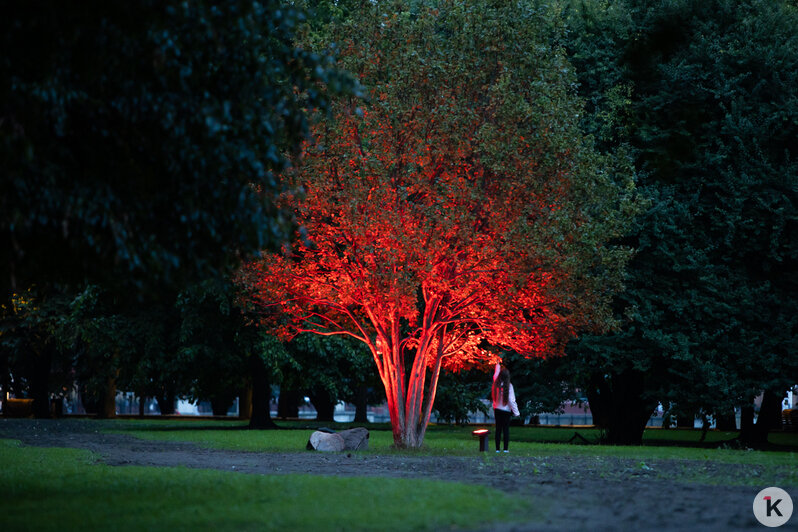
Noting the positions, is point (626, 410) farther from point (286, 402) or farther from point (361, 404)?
point (286, 402)

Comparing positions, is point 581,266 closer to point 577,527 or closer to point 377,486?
point 377,486

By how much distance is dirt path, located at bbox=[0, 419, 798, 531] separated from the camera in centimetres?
1027

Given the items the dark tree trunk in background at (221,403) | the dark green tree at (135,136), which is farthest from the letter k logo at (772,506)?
the dark tree trunk in background at (221,403)

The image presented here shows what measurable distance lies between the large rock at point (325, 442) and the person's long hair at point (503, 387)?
3.85 m

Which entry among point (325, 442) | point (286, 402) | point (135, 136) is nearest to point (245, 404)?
point (286, 402)

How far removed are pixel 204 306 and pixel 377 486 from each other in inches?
956

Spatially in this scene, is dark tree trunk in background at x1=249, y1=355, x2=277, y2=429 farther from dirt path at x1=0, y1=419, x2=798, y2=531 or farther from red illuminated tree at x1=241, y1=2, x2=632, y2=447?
red illuminated tree at x1=241, y1=2, x2=632, y2=447

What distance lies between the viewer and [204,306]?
119 ft

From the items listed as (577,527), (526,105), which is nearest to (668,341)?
(526,105)

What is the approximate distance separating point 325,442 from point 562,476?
8984mm

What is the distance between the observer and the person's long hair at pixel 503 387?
22859 millimetres

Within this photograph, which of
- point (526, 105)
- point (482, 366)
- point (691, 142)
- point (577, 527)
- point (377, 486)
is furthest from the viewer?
point (691, 142)

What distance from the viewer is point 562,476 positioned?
609 inches

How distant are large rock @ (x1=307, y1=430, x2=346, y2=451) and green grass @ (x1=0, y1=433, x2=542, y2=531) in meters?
7.95
